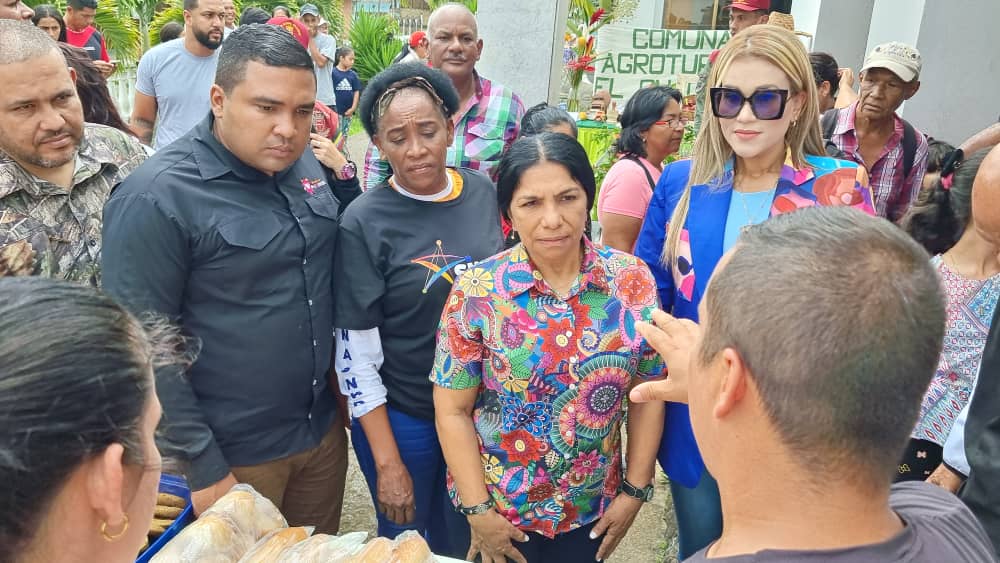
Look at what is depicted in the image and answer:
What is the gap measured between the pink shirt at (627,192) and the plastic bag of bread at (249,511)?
6.61 feet

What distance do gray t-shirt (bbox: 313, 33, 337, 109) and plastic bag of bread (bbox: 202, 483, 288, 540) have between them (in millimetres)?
7795

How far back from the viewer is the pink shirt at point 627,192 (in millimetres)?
3258

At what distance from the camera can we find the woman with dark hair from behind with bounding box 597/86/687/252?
10.7 ft

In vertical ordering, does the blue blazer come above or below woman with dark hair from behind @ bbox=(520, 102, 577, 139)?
below

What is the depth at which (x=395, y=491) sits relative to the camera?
237 centimetres

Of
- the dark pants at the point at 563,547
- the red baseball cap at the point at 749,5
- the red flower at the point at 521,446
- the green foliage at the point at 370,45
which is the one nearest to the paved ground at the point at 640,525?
the dark pants at the point at 563,547

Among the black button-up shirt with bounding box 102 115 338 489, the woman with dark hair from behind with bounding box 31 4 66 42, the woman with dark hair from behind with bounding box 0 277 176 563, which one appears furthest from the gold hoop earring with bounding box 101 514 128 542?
the woman with dark hair from behind with bounding box 31 4 66 42

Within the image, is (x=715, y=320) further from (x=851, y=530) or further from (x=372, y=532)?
(x=372, y=532)

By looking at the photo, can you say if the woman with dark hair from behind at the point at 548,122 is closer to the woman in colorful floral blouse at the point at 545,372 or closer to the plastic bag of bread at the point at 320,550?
the woman in colorful floral blouse at the point at 545,372

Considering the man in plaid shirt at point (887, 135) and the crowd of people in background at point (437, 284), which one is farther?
the man in plaid shirt at point (887, 135)

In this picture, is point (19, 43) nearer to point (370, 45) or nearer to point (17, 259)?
point (17, 259)

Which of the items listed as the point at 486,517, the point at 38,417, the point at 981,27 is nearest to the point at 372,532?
the point at 486,517

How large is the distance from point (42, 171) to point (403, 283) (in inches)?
49.9

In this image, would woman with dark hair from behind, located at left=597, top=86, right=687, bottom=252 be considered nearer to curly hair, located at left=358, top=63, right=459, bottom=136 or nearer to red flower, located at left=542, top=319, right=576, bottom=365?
curly hair, located at left=358, top=63, right=459, bottom=136
